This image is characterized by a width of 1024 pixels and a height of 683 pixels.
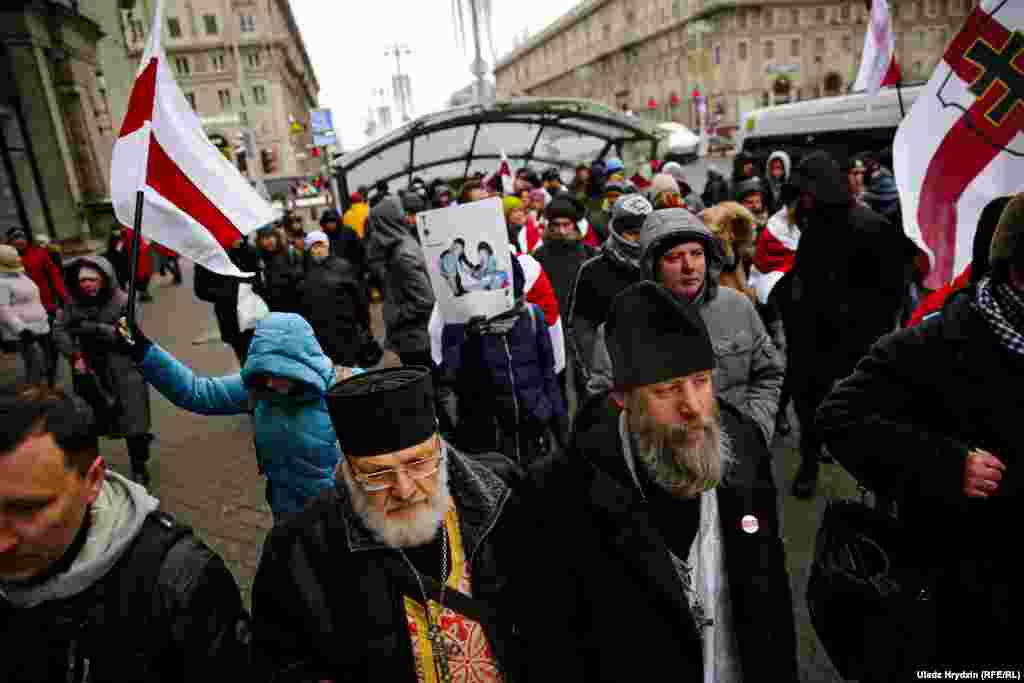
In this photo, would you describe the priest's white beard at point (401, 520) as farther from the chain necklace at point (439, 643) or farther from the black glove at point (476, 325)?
the black glove at point (476, 325)

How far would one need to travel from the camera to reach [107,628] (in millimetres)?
1366

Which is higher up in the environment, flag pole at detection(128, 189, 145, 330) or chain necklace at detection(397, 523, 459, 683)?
flag pole at detection(128, 189, 145, 330)

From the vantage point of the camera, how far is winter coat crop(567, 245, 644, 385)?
140 inches

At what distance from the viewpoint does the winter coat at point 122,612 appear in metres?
1.34

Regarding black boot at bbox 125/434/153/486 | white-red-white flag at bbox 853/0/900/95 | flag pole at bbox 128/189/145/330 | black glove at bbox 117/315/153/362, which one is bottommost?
black boot at bbox 125/434/153/486

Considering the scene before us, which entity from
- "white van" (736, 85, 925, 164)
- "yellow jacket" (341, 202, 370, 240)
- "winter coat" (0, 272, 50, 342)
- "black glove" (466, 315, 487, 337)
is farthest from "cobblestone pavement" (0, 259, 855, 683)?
"white van" (736, 85, 925, 164)

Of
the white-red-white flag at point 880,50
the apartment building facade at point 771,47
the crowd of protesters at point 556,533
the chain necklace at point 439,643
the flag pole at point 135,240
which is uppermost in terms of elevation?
the apartment building facade at point 771,47

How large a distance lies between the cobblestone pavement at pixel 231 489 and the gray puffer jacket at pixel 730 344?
113 centimetres

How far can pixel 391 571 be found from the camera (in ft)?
5.48

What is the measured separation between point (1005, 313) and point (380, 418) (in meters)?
1.71

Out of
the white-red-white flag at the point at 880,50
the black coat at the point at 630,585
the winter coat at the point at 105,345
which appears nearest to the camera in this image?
the black coat at the point at 630,585

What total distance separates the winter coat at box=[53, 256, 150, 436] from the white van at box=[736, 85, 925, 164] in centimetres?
1289

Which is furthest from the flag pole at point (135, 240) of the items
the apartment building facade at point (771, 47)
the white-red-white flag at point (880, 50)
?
the apartment building facade at point (771, 47)

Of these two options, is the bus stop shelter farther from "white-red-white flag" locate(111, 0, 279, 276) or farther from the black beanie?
"white-red-white flag" locate(111, 0, 279, 276)
